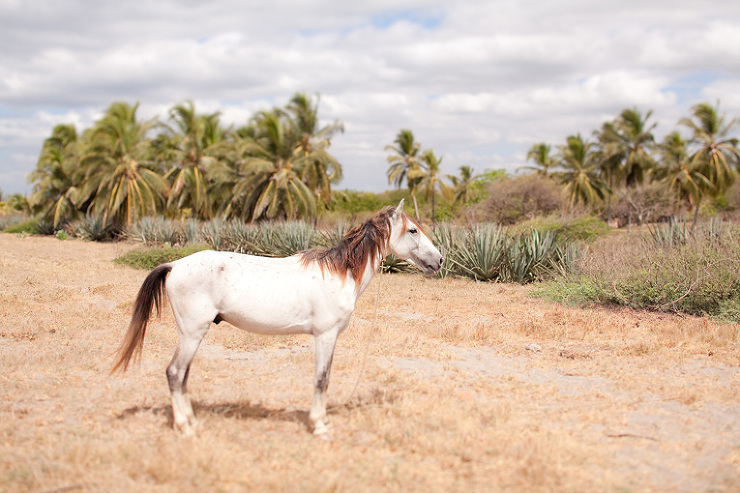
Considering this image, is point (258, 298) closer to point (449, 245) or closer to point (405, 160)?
point (449, 245)

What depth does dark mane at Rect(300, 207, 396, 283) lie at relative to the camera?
4902 mm

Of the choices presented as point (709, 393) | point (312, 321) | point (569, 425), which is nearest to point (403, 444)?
point (312, 321)

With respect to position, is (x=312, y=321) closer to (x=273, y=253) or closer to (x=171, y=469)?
(x=171, y=469)

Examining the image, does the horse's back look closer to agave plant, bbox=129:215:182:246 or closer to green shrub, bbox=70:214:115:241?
agave plant, bbox=129:215:182:246

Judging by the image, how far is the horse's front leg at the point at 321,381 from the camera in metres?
4.65

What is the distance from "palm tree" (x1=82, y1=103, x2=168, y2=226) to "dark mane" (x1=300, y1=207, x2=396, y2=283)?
91.1 feet

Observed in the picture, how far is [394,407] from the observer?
5.29 m

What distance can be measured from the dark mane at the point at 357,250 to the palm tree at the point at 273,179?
23.9 meters

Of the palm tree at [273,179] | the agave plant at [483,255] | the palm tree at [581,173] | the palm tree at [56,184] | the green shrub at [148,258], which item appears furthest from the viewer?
the palm tree at [581,173]

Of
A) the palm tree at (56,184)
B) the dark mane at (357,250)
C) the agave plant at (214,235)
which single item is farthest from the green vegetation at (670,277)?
the palm tree at (56,184)

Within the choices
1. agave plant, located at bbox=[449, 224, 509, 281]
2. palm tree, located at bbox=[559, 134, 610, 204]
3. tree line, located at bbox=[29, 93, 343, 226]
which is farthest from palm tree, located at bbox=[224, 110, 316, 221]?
palm tree, located at bbox=[559, 134, 610, 204]

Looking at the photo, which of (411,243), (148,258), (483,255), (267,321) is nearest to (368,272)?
(411,243)

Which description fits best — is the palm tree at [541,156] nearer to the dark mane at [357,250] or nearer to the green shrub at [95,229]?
the green shrub at [95,229]

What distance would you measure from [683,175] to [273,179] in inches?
1109
